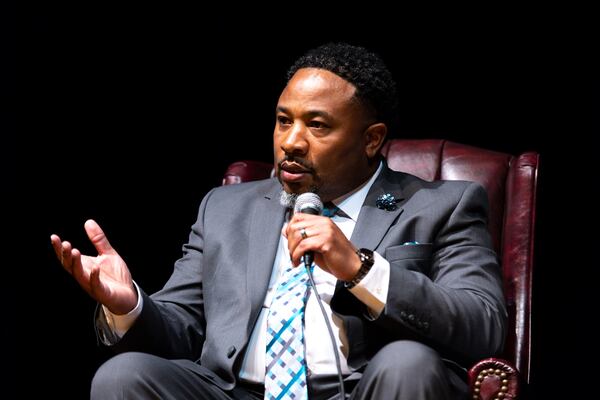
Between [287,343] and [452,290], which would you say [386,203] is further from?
[287,343]

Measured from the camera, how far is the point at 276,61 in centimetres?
349

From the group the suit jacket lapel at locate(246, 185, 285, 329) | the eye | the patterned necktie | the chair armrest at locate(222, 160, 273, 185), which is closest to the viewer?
the patterned necktie

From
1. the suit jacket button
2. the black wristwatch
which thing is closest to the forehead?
the black wristwatch

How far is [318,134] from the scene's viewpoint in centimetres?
260

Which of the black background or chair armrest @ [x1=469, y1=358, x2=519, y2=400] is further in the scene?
the black background

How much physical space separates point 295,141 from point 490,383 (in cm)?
79

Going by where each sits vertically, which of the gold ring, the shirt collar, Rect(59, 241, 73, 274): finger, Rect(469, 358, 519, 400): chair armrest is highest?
the gold ring

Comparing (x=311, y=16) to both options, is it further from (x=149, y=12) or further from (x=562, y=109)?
(x=562, y=109)

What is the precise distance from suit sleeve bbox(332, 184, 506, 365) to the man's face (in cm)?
26

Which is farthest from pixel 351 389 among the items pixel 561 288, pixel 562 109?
pixel 562 109

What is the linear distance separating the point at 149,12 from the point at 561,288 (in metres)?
1.63

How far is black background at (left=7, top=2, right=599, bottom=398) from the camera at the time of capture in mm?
3158

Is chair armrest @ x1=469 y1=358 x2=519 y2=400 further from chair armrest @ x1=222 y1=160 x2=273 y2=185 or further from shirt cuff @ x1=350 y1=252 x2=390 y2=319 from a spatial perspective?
chair armrest @ x1=222 y1=160 x2=273 y2=185

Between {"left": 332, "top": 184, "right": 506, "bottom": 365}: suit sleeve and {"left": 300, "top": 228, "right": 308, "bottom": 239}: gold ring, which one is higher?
{"left": 300, "top": 228, "right": 308, "bottom": 239}: gold ring
